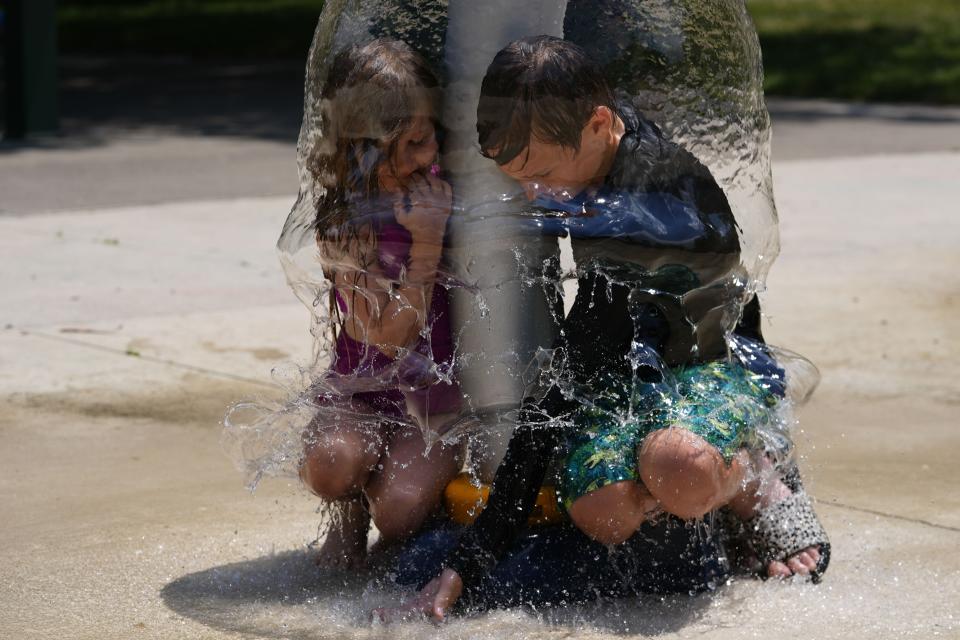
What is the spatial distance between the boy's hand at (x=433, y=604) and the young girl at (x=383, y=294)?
24cm

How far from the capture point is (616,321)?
10.7ft

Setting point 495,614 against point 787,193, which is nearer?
point 495,614

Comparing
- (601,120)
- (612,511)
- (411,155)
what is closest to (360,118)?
(411,155)

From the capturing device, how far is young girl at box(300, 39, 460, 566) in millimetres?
3178

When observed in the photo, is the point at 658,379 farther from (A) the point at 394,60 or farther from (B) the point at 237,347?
(B) the point at 237,347

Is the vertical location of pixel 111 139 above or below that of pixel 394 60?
below

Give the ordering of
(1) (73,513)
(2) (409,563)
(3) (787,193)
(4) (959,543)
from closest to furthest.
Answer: (2) (409,563) → (4) (959,543) → (1) (73,513) → (3) (787,193)

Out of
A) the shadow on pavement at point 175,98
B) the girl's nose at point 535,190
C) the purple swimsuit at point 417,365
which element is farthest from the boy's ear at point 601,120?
the shadow on pavement at point 175,98

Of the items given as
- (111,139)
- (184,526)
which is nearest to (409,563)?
(184,526)

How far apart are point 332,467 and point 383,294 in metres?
0.39

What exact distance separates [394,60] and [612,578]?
1172 millimetres

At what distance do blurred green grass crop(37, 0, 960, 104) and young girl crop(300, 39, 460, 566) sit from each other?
13.6 m

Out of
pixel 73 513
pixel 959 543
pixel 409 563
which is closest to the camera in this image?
pixel 409 563

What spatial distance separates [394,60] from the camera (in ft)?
10.4
